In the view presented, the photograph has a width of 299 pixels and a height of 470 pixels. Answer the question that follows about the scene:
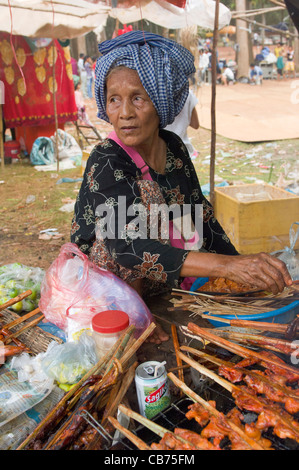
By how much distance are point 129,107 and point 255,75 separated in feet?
78.7

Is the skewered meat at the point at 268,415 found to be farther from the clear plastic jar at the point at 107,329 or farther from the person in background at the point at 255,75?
the person in background at the point at 255,75

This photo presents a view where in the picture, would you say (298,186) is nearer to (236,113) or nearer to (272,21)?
(236,113)

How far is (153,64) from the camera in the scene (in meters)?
2.48

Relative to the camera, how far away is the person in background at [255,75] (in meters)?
23.4

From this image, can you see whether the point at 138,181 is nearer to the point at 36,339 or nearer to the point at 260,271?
the point at 260,271

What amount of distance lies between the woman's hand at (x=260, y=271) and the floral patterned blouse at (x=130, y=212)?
0.30 metres

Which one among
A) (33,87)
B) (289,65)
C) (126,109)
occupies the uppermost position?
(289,65)

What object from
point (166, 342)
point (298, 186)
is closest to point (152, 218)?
point (166, 342)

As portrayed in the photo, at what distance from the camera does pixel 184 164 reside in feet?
10.2

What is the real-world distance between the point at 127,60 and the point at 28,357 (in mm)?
1911

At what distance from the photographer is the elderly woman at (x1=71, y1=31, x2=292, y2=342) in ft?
7.51

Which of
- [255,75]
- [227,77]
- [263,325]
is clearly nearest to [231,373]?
[263,325]

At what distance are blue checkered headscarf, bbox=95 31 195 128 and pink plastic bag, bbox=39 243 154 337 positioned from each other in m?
1.07

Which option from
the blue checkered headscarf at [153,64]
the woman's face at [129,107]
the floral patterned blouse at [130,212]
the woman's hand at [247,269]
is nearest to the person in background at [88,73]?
the floral patterned blouse at [130,212]
